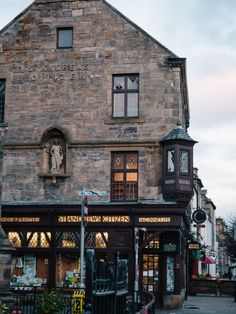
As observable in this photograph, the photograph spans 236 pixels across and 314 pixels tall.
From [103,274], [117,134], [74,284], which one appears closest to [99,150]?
[117,134]

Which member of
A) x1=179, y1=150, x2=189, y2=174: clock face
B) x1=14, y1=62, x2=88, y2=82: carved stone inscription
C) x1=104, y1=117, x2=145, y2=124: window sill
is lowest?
x1=179, y1=150, x2=189, y2=174: clock face

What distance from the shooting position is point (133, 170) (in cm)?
2753

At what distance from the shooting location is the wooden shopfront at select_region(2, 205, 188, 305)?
87.6 ft

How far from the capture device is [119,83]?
1116 inches

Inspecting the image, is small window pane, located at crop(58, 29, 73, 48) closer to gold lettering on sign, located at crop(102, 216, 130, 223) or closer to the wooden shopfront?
the wooden shopfront

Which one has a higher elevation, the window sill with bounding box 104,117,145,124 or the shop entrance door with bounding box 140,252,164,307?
the window sill with bounding box 104,117,145,124

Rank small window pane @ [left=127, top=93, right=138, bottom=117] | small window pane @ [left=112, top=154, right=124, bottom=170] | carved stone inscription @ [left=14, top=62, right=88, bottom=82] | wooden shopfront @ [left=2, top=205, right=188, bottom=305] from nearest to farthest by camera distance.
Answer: wooden shopfront @ [left=2, top=205, right=188, bottom=305]
small window pane @ [left=112, top=154, right=124, bottom=170]
small window pane @ [left=127, top=93, right=138, bottom=117]
carved stone inscription @ [left=14, top=62, right=88, bottom=82]

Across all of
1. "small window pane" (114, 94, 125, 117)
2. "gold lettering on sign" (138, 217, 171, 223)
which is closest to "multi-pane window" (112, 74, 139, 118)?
"small window pane" (114, 94, 125, 117)

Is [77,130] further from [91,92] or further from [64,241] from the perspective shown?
[64,241]

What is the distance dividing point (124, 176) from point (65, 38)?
24.2ft

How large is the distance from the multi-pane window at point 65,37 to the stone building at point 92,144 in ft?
0.16

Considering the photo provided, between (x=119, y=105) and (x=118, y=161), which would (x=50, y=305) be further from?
(x=119, y=105)

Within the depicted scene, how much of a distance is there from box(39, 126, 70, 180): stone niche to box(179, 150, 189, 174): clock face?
5.21 meters

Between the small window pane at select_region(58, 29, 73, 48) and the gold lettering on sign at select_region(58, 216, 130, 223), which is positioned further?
the small window pane at select_region(58, 29, 73, 48)
